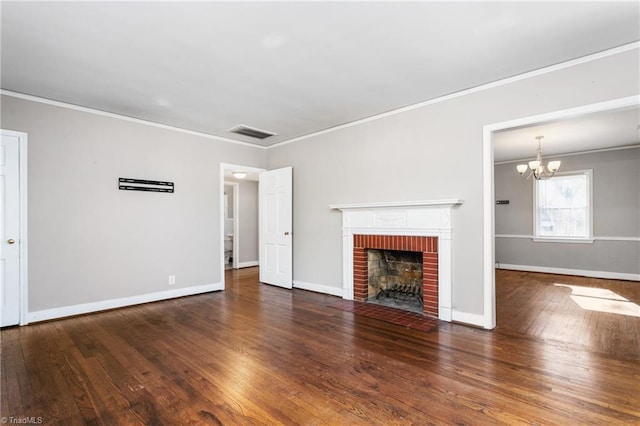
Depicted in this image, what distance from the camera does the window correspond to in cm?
683

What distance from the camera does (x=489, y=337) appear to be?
3.26 m

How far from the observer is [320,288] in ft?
17.4

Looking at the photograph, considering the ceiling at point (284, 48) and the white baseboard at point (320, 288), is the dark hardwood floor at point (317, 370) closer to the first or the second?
the white baseboard at point (320, 288)

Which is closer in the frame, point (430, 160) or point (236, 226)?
point (430, 160)

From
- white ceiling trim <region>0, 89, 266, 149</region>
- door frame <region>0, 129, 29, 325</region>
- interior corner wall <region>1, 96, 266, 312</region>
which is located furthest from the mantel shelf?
door frame <region>0, 129, 29, 325</region>

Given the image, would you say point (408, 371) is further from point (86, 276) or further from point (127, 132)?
point (127, 132)

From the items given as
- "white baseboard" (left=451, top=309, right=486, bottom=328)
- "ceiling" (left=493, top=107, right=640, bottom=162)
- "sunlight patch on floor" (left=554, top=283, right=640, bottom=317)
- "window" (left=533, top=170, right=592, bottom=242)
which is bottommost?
"sunlight patch on floor" (left=554, top=283, right=640, bottom=317)

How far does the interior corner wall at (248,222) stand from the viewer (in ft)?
27.2

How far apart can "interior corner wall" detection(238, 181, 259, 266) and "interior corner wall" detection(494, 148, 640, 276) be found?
6.60m

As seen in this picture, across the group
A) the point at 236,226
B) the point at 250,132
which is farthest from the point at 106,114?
the point at 236,226

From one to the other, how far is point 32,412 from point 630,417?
12.1 feet

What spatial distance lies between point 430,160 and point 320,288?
2.68 m

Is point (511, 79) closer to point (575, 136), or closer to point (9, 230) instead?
point (575, 136)

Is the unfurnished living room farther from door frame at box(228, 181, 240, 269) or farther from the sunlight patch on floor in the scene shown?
door frame at box(228, 181, 240, 269)
